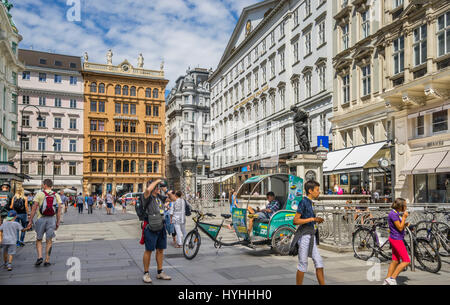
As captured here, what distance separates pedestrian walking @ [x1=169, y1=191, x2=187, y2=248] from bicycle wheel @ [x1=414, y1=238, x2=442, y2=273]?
21.9ft

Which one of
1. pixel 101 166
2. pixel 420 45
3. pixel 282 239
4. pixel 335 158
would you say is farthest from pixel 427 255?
pixel 101 166

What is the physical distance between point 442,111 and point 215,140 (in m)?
46.5

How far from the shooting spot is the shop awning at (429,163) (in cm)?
2103

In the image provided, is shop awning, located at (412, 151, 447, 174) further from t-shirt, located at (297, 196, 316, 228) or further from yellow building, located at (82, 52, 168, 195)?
yellow building, located at (82, 52, 168, 195)

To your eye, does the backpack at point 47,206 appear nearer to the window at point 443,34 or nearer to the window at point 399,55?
the window at point 443,34

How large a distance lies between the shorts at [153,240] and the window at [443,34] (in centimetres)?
1853

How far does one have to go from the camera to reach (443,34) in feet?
70.0

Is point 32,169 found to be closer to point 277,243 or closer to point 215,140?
point 215,140

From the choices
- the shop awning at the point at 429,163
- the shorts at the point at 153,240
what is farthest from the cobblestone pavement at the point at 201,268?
the shop awning at the point at 429,163

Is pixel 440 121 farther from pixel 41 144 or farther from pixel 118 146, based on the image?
pixel 41 144

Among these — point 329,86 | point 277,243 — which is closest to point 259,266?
point 277,243

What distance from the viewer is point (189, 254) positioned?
1078 centimetres

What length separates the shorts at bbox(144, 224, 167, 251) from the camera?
804 cm

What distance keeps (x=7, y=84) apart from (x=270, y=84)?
2722 centimetres
